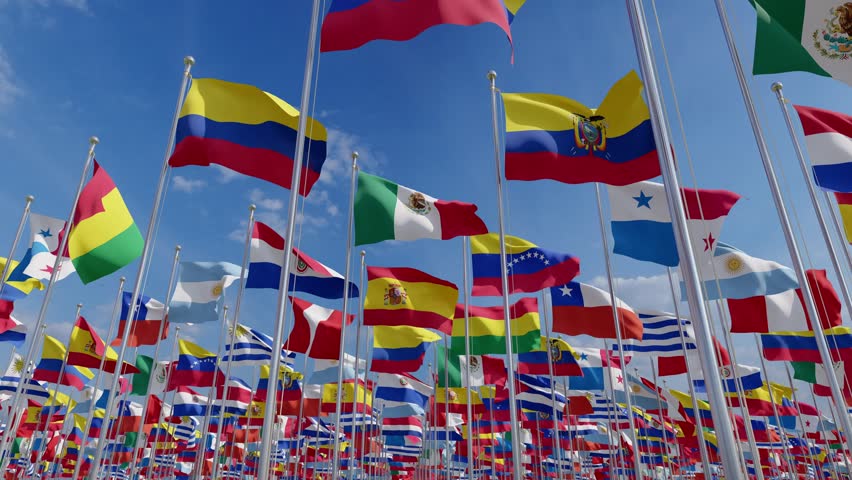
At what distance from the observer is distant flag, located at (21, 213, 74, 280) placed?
1362 cm

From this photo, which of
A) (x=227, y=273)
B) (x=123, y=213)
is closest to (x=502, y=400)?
(x=227, y=273)

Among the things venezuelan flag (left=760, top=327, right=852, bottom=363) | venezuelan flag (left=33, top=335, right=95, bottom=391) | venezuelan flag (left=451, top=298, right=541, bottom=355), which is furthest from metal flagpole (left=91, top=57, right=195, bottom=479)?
venezuelan flag (left=760, top=327, right=852, bottom=363)

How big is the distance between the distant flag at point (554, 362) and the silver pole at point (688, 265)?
1285cm

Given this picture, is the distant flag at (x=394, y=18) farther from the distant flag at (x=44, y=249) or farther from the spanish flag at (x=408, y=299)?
the distant flag at (x=44, y=249)

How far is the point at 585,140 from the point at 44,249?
1407 cm

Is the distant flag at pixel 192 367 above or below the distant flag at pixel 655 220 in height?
below

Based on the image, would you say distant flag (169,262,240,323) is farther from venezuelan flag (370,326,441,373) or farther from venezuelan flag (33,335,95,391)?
venezuelan flag (33,335,95,391)

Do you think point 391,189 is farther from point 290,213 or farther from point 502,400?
point 502,400

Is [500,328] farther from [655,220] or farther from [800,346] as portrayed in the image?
[800,346]

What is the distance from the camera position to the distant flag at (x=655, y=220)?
388 inches

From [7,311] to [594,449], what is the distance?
138 feet

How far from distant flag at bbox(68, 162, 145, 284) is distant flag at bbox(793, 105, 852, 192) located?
42.2 ft

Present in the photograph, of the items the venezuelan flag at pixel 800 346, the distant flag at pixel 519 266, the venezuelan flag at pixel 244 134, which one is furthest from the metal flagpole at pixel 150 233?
the venezuelan flag at pixel 800 346

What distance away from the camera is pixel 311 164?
852 cm
